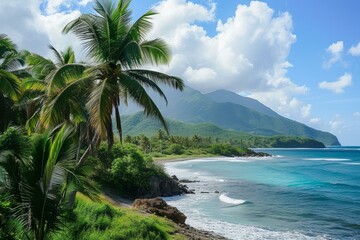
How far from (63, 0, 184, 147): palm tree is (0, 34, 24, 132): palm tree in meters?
6.84

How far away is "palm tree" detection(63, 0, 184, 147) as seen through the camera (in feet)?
38.1

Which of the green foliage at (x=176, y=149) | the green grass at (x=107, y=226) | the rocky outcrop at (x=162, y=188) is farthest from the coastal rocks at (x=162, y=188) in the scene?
the green foliage at (x=176, y=149)

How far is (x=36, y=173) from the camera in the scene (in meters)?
8.10

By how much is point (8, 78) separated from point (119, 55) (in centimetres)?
816

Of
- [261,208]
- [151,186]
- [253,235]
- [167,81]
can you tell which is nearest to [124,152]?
[151,186]

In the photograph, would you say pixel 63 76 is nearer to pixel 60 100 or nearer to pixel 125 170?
pixel 60 100

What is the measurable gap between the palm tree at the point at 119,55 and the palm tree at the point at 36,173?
9.28 feet

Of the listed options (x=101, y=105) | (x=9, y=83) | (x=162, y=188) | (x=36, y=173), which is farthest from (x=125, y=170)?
(x=36, y=173)

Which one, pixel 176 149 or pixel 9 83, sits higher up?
pixel 9 83

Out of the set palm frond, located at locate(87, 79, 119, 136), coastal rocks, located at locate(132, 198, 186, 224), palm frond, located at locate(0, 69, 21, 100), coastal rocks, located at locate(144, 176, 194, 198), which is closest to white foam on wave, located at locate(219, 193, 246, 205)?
coastal rocks, located at locate(144, 176, 194, 198)

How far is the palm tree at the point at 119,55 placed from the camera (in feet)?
38.1

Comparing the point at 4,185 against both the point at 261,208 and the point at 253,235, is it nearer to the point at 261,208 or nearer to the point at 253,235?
the point at 253,235

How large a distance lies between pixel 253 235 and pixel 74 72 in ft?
54.5

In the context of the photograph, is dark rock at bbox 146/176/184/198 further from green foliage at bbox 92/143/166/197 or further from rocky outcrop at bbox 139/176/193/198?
green foliage at bbox 92/143/166/197
